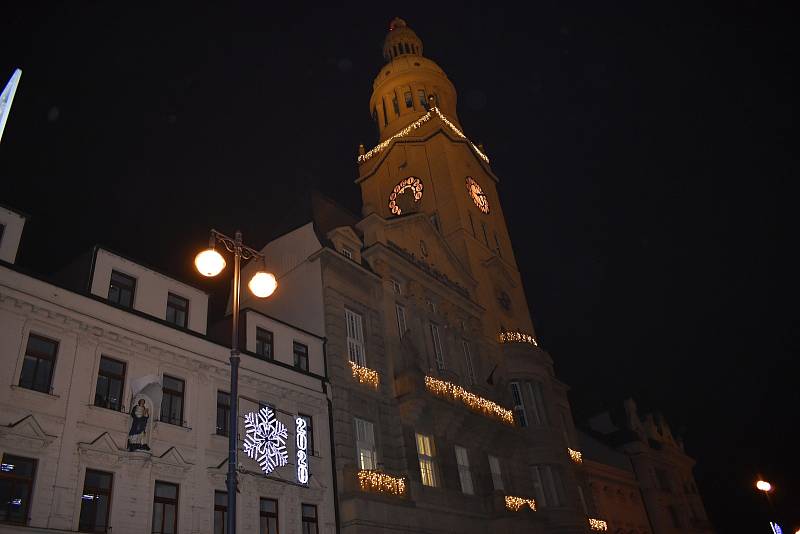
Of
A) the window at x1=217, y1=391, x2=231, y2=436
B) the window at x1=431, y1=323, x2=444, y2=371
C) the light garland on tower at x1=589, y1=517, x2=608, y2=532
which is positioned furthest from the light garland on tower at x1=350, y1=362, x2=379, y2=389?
the light garland on tower at x1=589, y1=517, x2=608, y2=532

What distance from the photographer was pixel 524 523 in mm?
33219

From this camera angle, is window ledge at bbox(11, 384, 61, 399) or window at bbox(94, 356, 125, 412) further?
window at bbox(94, 356, 125, 412)

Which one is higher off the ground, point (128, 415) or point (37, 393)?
point (37, 393)

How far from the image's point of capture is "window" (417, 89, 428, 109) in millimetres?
61025

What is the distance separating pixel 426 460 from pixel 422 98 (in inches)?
1590

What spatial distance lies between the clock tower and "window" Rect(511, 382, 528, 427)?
3.84m

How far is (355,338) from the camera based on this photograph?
31.5 meters

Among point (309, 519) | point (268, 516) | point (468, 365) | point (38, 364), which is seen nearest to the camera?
point (38, 364)

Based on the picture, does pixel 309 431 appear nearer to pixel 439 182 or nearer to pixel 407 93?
pixel 439 182

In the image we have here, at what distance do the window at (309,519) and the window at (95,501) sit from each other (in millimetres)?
7740

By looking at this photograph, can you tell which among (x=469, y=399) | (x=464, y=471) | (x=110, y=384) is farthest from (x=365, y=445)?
(x=110, y=384)

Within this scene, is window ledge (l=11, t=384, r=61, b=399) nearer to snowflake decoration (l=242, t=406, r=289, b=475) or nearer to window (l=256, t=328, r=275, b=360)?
snowflake decoration (l=242, t=406, r=289, b=475)

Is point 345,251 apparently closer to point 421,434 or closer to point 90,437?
point 421,434

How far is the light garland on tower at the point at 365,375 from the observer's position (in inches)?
1162
